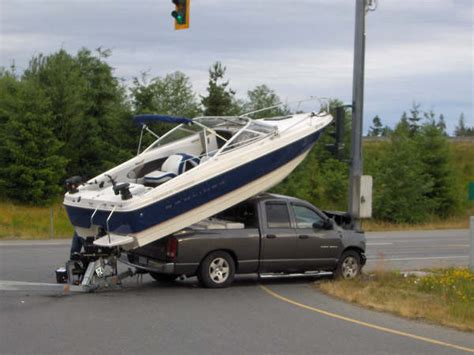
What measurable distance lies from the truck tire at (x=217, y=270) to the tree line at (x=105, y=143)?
21723mm

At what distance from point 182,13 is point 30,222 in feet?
63.1

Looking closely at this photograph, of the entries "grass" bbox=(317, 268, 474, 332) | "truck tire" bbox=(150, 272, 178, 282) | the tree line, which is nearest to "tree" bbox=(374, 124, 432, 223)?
the tree line

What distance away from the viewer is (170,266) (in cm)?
1363

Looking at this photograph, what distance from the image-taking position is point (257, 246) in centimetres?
1452

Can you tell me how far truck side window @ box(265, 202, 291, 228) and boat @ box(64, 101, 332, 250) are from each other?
16.0 inches

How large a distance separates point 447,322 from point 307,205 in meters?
4.84

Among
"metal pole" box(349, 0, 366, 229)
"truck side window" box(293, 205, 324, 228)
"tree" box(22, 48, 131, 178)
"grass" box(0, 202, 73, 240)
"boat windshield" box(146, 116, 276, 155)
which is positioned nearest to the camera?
"boat windshield" box(146, 116, 276, 155)

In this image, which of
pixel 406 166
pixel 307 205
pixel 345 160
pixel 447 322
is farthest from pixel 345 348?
pixel 406 166

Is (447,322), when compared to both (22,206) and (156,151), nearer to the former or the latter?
(156,151)

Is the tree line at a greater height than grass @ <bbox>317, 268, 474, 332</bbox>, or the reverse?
the tree line

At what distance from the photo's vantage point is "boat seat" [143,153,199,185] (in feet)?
46.9

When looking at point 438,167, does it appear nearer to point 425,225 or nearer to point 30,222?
point 425,225

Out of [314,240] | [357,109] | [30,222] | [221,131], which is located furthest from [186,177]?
[30,222]

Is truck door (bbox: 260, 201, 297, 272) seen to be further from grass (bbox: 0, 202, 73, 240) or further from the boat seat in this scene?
grass (bbox: 0, 202, 73, 240)
